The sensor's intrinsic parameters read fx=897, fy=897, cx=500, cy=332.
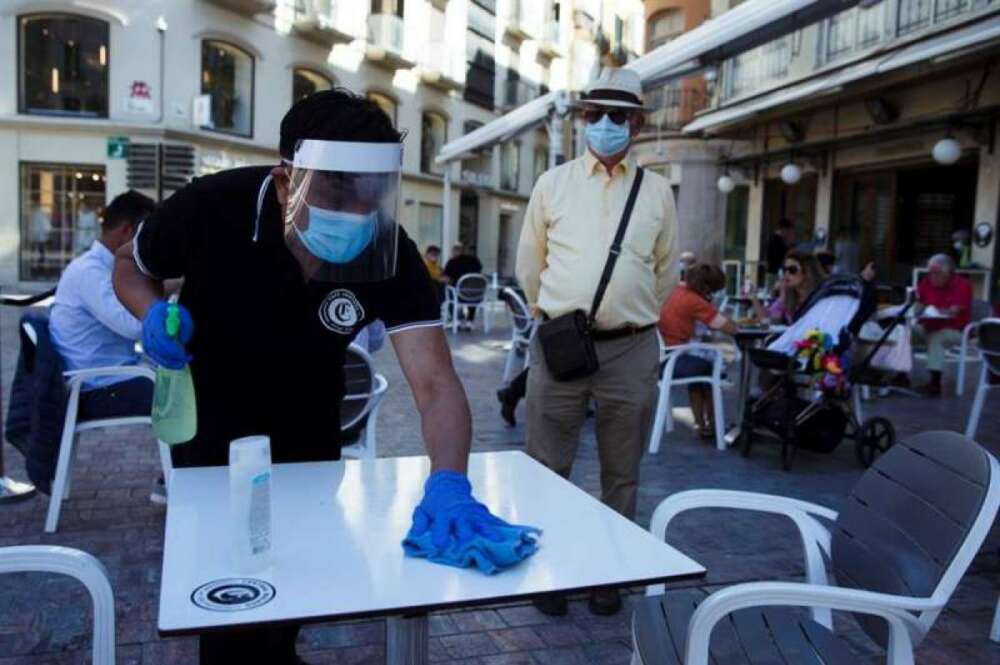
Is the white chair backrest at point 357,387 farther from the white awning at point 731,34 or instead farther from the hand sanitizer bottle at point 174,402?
the white awning at point 731,34

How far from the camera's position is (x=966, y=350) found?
8.66 m

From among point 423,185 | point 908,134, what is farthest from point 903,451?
point 423,185

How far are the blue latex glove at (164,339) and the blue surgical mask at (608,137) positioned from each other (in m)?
1.82

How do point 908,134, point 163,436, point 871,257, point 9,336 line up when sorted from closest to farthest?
1. point 163,436
2. point 9,336
3. point 908,134
4. point 871,257

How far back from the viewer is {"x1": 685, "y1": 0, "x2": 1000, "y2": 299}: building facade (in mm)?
11500

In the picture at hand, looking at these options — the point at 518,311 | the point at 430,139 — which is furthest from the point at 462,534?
the point at 430,139

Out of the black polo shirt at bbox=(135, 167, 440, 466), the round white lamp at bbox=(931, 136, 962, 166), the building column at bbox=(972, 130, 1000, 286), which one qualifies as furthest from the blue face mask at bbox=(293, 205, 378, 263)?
the building column at bbox=(972, 130, 1000, 286)

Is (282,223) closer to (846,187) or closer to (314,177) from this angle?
(314,177)

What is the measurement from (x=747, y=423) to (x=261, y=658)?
14.1ft

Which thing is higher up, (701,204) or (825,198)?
(701,204)

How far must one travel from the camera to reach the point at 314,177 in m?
1.89

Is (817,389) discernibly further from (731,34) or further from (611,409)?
(611,409)

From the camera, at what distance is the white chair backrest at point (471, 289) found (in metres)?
12.9

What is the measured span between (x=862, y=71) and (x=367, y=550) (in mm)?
12064
